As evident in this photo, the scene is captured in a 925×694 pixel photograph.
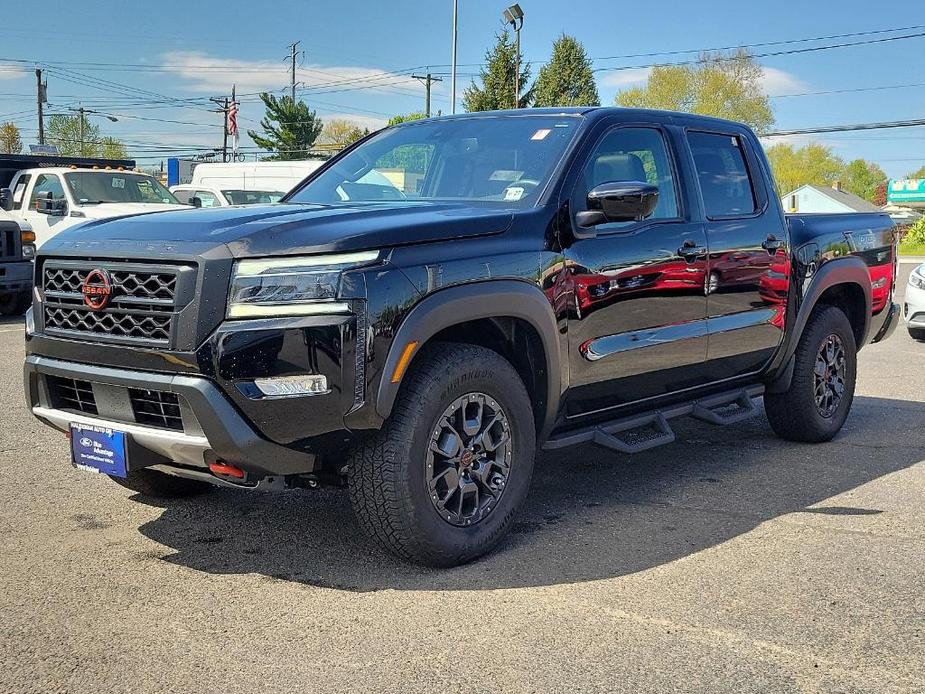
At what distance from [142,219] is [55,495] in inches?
67.7

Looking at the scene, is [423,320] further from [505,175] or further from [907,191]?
[907,191]

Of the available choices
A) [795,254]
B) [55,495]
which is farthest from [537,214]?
[55,495]

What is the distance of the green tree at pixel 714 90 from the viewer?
83.2 metres

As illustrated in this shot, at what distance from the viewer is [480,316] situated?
4.08 meters

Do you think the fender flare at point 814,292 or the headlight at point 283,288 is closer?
the headlight at point 283,288

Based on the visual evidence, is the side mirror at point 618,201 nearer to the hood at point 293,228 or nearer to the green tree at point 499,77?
the hood at point 293,228

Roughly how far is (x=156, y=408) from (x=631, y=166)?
258 centimetres

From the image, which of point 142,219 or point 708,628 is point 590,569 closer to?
point 708,628

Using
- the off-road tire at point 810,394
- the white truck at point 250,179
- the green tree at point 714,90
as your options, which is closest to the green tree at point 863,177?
the green tree at point 714,90

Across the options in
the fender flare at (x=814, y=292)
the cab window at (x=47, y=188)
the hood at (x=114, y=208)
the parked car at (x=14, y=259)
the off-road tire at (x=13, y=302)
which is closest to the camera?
the fender flare at (x=814, y=292)

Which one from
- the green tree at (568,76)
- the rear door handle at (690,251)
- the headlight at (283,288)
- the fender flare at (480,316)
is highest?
the green tree at (568,76)

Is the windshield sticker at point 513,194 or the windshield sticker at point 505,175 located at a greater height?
the windshield sticker at point 505,175

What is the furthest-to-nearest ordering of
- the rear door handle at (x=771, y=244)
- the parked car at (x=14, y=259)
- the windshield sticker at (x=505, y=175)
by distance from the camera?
the parked car at (x=14, y=259) → the rear door handle at (x=771, y=244) → the windshield sticker at (x=505, y=175)

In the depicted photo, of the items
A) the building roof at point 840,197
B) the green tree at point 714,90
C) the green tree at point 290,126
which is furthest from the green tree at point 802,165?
the green tree at point 290,126
